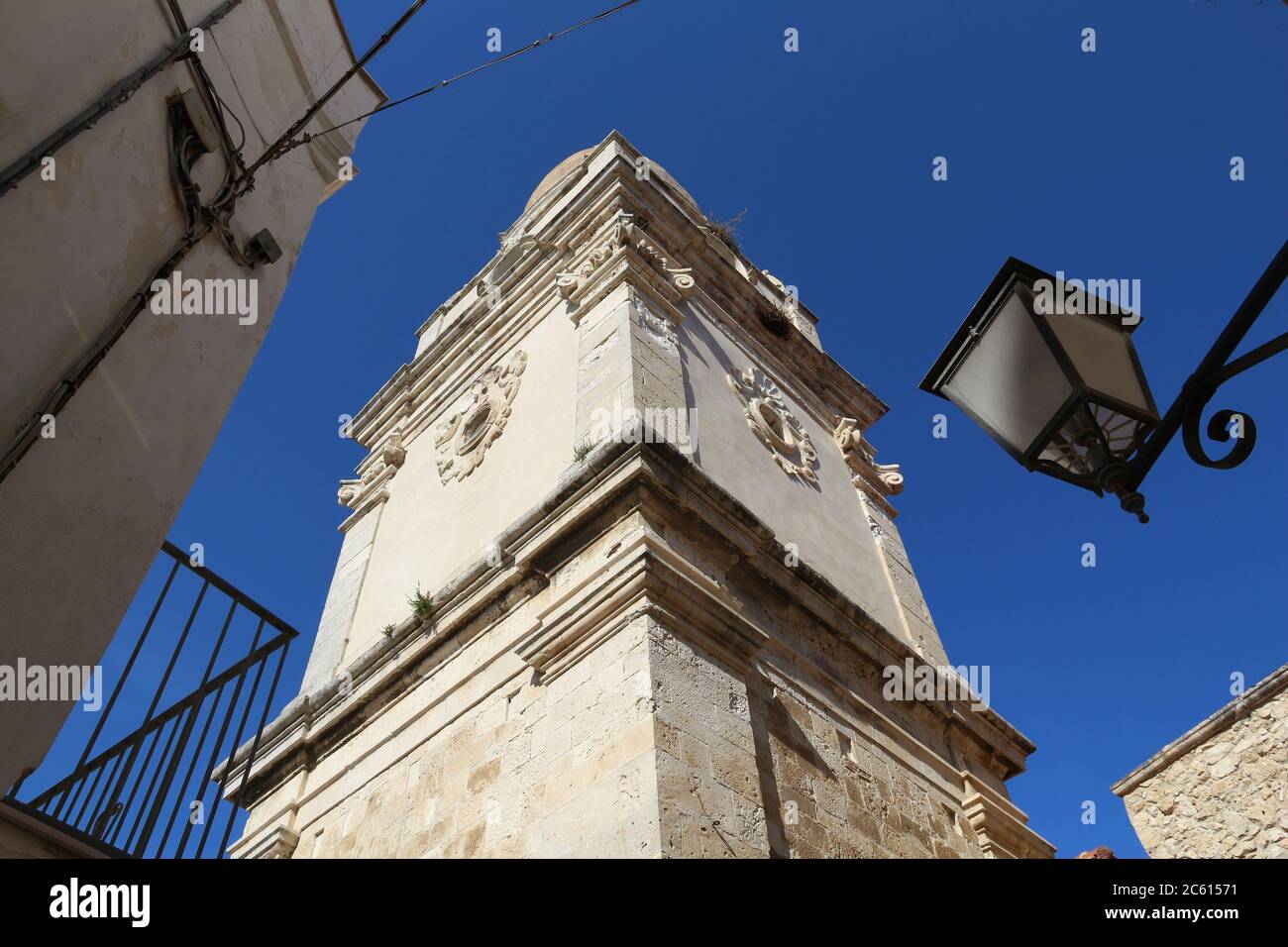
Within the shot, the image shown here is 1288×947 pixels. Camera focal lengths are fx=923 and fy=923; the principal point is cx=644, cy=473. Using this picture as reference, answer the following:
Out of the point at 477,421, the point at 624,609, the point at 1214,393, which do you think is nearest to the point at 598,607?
the point at 624,609

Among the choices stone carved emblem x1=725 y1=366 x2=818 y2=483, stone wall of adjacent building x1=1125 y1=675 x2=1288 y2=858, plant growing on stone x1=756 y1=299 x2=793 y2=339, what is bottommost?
stone wall of adjacent building x1=1125 y1=675 x2=1288 y2=858

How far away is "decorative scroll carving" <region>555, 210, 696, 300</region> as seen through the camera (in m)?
7.77

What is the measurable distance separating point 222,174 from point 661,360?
3.11 metres

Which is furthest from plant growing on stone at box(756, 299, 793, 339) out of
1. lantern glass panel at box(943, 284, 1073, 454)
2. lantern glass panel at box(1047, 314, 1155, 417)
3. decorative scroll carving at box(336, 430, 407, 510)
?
lantern glass panel at box(1047, 314, 1155, 417)

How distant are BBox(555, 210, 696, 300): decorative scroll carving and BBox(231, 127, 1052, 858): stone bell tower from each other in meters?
0.03

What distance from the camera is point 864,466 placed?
9344 millimetres

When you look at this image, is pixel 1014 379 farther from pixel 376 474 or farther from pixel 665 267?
pixel 376 474

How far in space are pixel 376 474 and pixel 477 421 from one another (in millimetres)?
1803

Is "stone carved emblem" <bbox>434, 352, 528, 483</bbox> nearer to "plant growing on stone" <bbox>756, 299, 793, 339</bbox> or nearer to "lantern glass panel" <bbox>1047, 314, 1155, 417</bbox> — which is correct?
"plant growing on stone" <bbox>756, 299, 793, 339</bbox>

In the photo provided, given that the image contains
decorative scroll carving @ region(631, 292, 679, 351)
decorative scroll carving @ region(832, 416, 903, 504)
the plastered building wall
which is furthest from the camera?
decorative scroll carving @ region(832, 416, 903, 504)

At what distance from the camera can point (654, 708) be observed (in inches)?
157

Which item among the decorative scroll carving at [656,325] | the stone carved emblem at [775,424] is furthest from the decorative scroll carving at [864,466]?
the decorative scroll carving at [656,325]

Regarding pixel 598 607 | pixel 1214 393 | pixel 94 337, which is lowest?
pixel 1214 393
